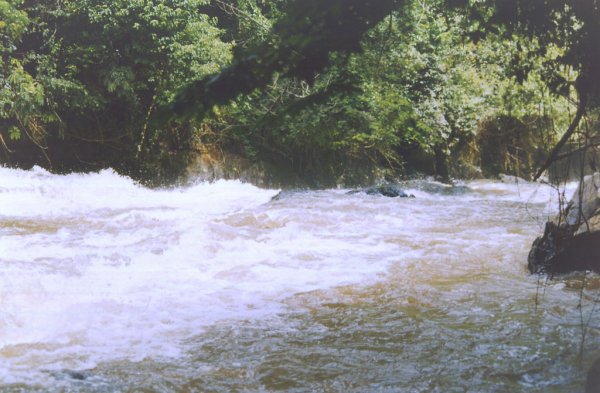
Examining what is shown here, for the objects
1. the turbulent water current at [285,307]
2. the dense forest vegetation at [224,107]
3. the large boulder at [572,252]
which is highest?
the dense forest vegetation at [224,107]

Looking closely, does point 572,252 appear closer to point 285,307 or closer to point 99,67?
point 285,307

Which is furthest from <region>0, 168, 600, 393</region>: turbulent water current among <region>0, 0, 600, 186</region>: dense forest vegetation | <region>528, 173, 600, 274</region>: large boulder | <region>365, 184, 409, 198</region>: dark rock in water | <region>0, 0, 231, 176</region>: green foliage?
<region>0, 0, 231, 176</region>: green foliage

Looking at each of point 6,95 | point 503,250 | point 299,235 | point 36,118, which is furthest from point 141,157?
point 503,250

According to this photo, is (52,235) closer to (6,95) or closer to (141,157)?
(6,95)

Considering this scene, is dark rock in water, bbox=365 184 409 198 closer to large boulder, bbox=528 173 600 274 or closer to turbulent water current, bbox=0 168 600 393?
turbulent water current, bbox=0 168 600 393

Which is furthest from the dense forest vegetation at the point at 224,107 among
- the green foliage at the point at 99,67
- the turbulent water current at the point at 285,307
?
the turbulent water current at the point at 285,307

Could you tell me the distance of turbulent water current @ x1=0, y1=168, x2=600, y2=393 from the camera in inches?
126

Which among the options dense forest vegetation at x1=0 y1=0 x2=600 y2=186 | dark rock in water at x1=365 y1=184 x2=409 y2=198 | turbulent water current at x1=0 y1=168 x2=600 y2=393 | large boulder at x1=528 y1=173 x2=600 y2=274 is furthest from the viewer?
dense forest vegetation at x1=0 y1=0 x2=600 y2=186

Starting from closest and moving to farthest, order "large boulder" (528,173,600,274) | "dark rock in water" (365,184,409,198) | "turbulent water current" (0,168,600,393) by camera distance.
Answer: "turbulent water current" (0,168,600,393), "large boulder" (528,173,600,274), "dark rock in water" (365,184,409,198)

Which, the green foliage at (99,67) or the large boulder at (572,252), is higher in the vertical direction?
the green foliage at (99,67)

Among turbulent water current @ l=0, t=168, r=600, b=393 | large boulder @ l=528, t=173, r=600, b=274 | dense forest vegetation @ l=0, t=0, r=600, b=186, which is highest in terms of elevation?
dense forest vegetation @ l=0, t=0, r=600, b=186

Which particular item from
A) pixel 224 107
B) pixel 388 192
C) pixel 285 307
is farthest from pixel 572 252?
pixel 388 192

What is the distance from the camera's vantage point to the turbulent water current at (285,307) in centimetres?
319

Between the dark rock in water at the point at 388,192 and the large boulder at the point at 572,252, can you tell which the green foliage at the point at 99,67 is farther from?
the large boulder at the point at 572,252
